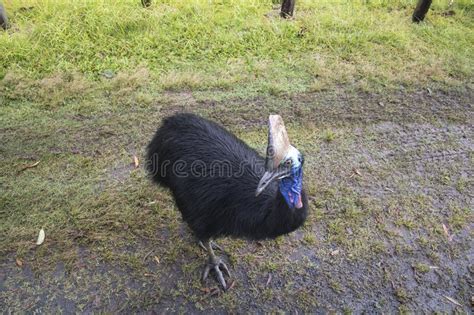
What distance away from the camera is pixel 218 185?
2.63 metres

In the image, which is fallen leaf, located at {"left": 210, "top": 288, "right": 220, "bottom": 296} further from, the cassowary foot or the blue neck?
the blue neck

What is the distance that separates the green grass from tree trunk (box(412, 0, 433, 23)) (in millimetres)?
153

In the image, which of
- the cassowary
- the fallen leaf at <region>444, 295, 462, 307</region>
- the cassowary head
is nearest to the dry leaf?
the cassowary

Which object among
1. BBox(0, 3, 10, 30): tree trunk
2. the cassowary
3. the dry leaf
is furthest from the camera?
BBox(0, 3, 10, 30): tree trunk

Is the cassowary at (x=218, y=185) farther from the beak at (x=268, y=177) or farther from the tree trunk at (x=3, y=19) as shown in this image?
the tree trunk at (x=3, y=19)

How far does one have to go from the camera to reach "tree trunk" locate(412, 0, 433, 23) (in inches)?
249

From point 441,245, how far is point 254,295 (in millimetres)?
1713

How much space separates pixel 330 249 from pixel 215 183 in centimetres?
127

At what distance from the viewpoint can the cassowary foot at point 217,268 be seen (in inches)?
117

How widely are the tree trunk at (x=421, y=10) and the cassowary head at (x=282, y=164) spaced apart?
5.64 m

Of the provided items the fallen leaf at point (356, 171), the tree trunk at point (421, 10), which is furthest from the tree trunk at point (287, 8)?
the fallen leaf at point (356, 171)

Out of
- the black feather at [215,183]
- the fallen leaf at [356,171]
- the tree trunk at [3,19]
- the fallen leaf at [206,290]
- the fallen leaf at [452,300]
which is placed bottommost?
the fallen leaf at [206,290]

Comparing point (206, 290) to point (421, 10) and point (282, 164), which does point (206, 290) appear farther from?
point (421, 10)

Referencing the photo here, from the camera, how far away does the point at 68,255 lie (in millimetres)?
3076
